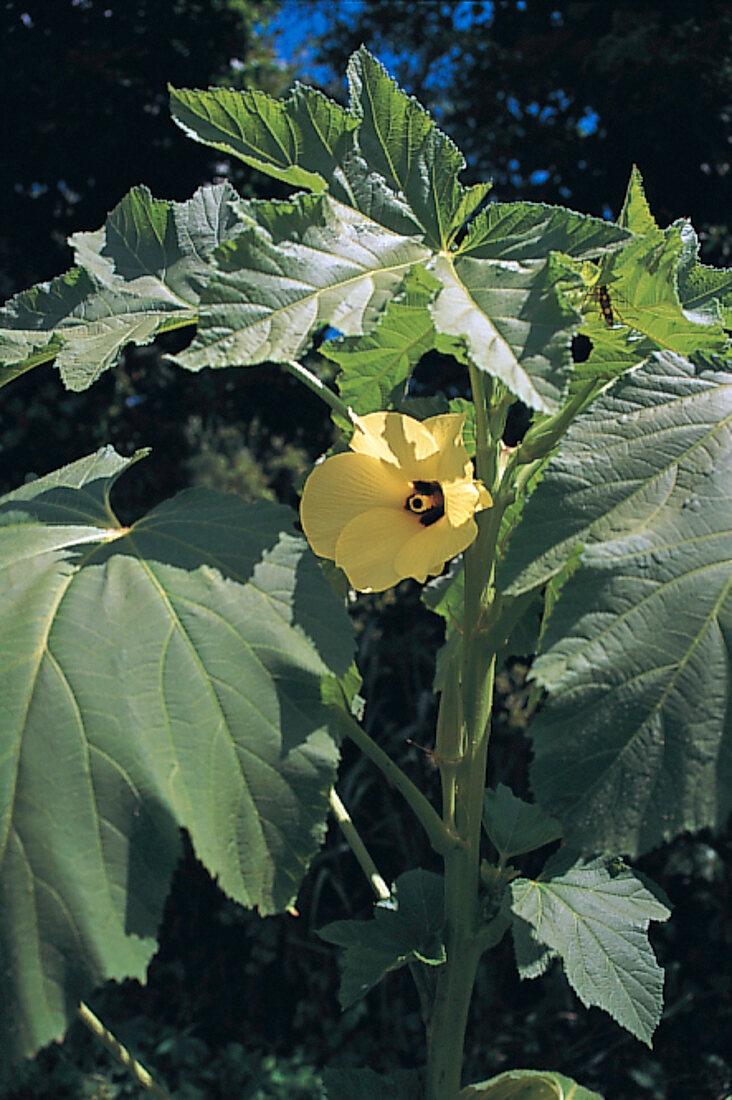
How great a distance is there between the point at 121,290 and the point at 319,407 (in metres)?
2.82

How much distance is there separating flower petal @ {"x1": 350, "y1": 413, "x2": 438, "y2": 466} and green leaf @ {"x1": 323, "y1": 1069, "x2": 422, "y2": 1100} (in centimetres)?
62

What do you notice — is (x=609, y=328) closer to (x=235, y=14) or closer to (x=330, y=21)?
(x=235, y=14)

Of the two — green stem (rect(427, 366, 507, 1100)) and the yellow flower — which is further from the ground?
the yellow flower

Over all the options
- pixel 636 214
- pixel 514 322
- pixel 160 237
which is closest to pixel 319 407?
pixel 160 237

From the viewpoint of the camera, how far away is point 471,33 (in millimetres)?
3980

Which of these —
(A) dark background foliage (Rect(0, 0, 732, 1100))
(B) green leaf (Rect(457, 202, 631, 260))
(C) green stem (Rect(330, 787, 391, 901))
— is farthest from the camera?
(A) dark background foliage (Rect(0, 0, 732, 1100))

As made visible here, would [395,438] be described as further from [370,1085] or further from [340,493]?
[370,1085]

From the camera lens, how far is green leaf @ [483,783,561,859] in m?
0.86

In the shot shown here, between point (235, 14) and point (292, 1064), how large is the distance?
4137mm

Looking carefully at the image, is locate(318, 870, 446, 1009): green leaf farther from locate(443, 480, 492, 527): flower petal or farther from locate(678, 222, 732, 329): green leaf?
locate(678, 222, 732, 329): green leaf

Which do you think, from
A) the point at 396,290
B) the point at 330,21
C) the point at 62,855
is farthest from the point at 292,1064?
the point at 330,21

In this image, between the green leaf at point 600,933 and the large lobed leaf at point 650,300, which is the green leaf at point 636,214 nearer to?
the large lobed leaf at point 650,300

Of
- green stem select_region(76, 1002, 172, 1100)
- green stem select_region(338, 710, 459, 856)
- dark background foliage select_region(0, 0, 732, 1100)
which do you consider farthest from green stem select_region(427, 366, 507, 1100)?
dark background foliage select_region(0, 0, 732, 1100)

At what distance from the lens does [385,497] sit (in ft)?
2.43
